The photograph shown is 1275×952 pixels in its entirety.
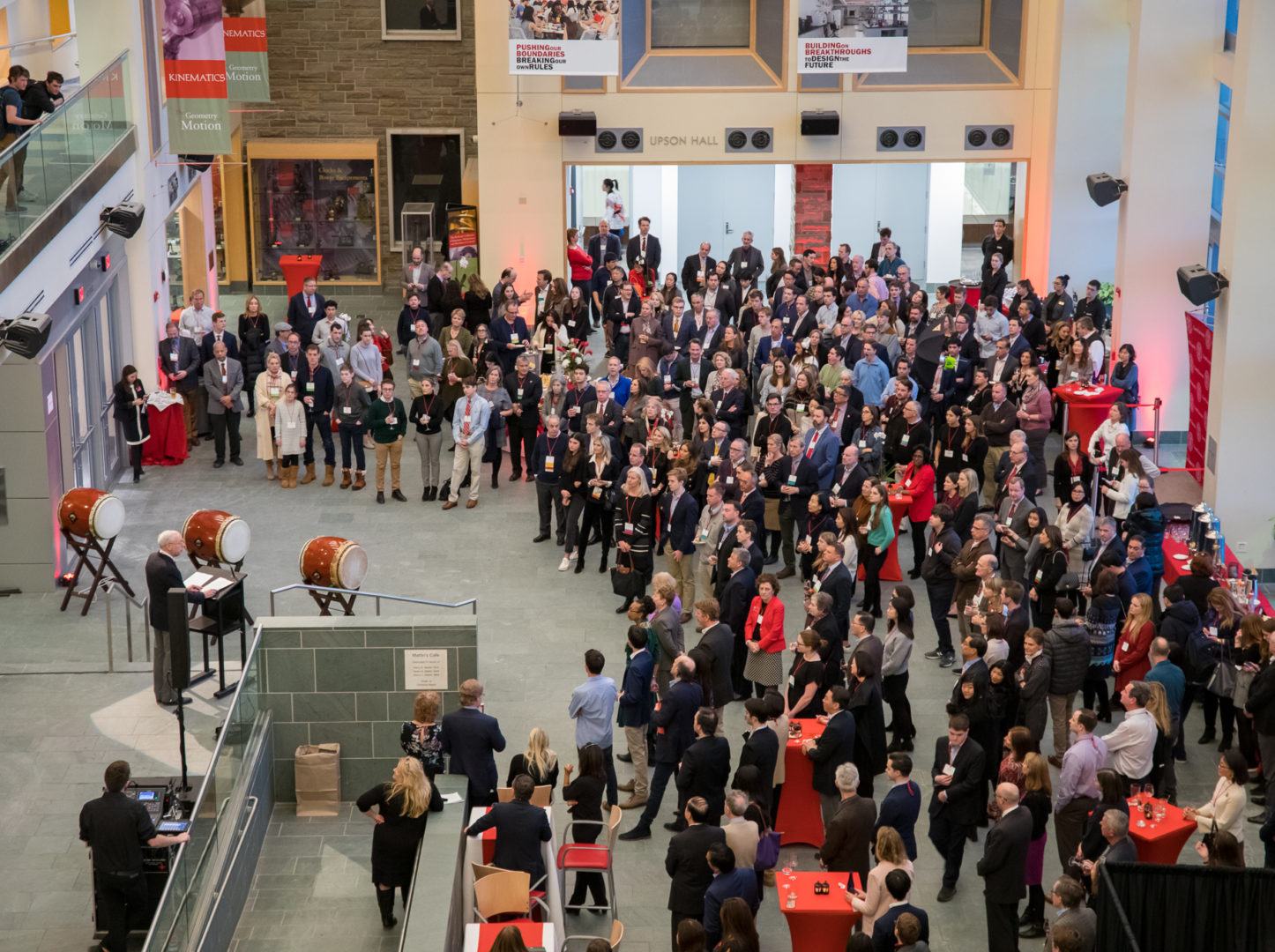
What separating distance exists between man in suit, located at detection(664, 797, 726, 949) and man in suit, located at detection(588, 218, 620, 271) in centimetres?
1587

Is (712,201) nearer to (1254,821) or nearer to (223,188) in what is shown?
(223,188)

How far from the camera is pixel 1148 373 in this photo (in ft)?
71.4

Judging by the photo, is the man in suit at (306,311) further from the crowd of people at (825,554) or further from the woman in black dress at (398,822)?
the woman in black dress at (398,822)

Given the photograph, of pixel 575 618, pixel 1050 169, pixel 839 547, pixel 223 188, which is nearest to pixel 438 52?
pixel 223 188

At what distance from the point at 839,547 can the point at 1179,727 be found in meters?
2.95

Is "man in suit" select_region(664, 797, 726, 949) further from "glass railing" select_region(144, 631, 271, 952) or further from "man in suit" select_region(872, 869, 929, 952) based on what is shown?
"glass railing" select_region(144, 631, 271, 952)

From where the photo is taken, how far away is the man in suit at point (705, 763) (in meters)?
11.5

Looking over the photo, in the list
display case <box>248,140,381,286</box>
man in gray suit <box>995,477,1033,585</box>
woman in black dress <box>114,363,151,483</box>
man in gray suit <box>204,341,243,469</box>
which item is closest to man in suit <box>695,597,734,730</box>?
man in gray suit <box>995,477,1033,585</box>

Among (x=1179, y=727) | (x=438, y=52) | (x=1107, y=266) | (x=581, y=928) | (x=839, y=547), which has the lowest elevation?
(x=581, y=928)

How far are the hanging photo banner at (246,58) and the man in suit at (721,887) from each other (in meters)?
15.0

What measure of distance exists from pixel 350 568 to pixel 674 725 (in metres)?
3.38

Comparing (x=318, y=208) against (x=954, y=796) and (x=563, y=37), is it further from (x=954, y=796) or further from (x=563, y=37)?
(x=954, y=796)

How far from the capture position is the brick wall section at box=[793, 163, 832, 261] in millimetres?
30516

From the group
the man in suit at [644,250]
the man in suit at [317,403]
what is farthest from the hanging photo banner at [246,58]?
the man in suit at [644,250]
